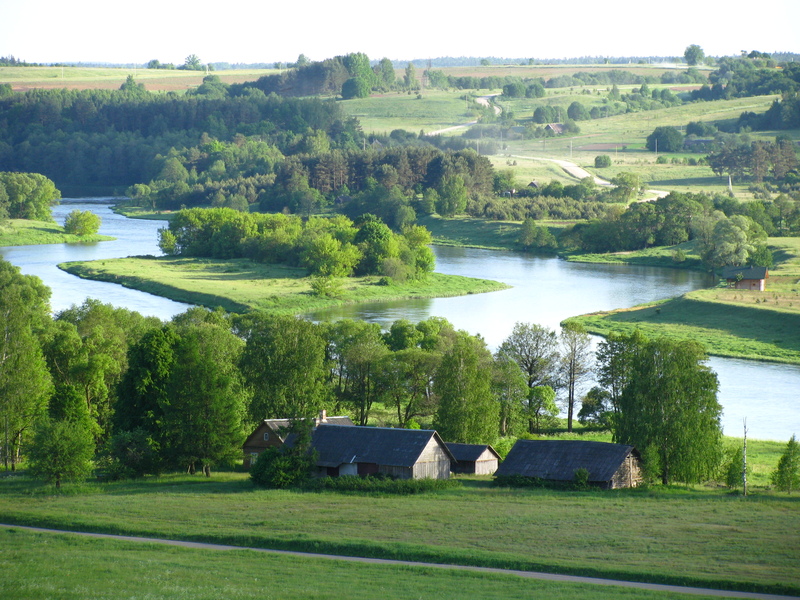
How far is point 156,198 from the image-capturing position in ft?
315

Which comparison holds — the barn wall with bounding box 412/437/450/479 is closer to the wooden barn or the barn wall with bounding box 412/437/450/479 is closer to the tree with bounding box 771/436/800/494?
the wooden barn

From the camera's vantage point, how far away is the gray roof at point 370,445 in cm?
2147

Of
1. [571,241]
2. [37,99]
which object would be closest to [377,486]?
[571,241]

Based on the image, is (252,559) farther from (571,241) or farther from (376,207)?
(376,207)

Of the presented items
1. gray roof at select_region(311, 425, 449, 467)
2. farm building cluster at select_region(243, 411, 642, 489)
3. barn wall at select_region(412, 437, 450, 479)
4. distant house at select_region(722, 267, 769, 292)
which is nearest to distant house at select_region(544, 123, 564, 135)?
distant house at select_region(722, 267, 769, 292)

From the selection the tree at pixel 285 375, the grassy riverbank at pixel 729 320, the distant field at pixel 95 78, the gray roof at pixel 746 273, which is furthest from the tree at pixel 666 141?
the tree at pixel 285 375

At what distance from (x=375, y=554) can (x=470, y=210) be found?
6659 centimetres

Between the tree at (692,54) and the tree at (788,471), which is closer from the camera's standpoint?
the tree at (788,471)

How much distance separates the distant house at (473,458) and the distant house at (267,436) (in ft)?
9.64

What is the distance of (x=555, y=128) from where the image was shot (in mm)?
120188

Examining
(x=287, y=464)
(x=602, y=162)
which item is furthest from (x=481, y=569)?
(x=602, y=162)

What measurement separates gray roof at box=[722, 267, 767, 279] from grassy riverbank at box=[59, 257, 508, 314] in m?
10.8

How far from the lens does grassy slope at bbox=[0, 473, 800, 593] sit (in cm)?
1470

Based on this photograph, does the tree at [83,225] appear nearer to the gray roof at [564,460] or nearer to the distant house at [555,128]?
the gray roof at [564,460]
